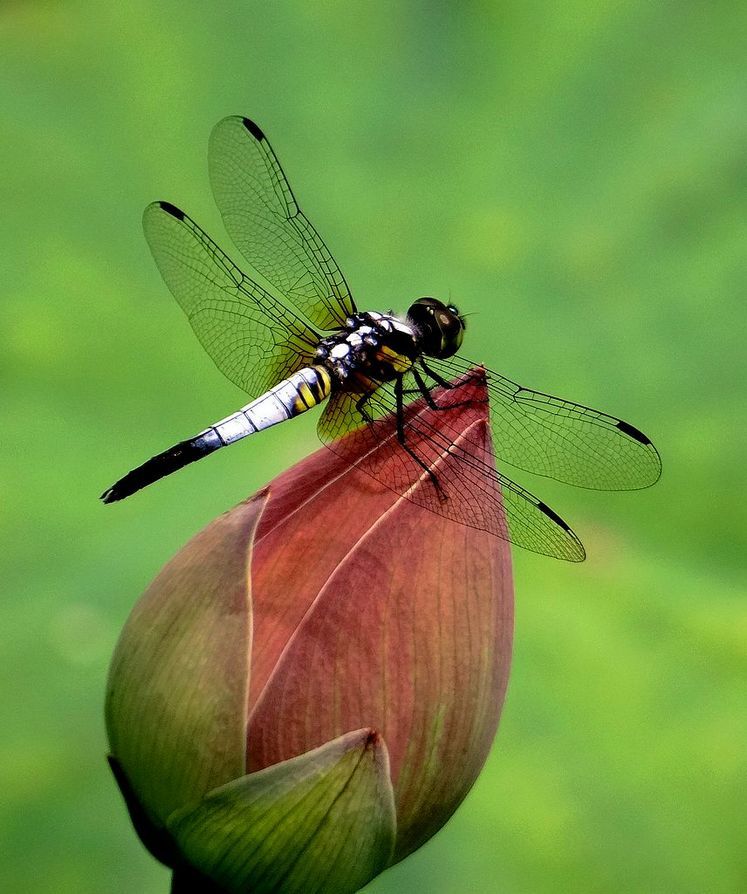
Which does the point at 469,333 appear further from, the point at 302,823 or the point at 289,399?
the point at 302,823

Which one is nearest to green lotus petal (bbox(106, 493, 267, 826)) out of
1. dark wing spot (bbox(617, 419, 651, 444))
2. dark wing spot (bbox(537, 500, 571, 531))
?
dark wing spot (bbox(537, 500, 571, 531))

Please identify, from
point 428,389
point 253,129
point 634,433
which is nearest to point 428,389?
point 428,389

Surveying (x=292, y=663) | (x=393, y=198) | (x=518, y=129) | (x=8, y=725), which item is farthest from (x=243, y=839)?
(x=518, y=129)

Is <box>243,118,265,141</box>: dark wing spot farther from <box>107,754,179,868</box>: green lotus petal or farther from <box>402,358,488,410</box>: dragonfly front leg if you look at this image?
<box>107,754,179,868</box>: green lotus petal

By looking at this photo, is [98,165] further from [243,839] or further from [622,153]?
[243,839]

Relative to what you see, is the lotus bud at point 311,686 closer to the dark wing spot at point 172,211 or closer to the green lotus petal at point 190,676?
the green lotus petal at point 190,676

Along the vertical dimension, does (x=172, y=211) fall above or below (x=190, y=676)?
above

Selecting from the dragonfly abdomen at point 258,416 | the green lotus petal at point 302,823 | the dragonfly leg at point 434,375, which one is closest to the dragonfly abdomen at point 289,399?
the dragonfly abdomen at point 258,416
